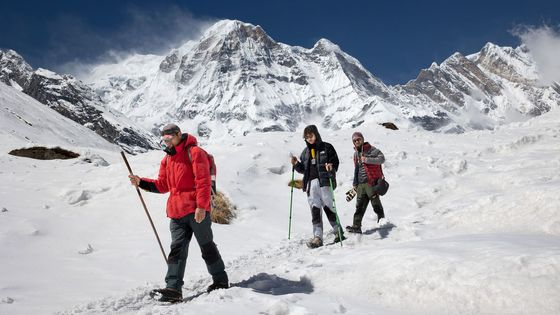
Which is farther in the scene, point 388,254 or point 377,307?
point 388,254

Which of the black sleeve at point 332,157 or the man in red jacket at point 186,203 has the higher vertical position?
the black sleeve at point 332,157

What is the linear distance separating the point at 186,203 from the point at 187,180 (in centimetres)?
29

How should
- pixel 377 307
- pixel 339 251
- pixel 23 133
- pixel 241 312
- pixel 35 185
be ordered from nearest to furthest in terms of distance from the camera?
pixel 241 312 → pixel 377 307 → pixel 339 251 → pixel 35 185 → pixel 23 133

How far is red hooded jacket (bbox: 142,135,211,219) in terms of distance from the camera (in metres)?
5.41

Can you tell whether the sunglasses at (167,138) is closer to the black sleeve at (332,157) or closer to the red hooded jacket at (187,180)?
the red hooded jacket at (187,180)

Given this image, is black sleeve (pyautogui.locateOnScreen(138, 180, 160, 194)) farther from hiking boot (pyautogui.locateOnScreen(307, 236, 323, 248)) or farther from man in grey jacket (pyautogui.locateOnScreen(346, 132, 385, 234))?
man in grey jacket (pyautogui.locateOnScreen(346, 132, 385, 234))

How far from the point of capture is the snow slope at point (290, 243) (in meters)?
4.53

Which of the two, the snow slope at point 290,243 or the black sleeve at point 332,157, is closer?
the snow slope at point 290,243

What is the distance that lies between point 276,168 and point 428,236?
9019 mm

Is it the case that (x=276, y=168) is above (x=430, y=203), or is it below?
above

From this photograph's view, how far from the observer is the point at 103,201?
41.1 feet

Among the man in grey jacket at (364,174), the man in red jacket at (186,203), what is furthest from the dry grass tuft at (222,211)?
the man in red jacket at (186,203)

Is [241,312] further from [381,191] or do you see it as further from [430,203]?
[430,203]

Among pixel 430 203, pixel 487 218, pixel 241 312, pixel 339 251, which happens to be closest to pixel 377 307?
pixel 241 312
